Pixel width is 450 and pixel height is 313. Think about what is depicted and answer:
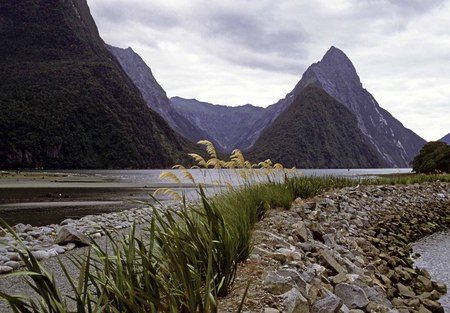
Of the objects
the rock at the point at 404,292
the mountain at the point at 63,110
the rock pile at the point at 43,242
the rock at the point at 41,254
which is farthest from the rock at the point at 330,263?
the mountain at the point at 63,110

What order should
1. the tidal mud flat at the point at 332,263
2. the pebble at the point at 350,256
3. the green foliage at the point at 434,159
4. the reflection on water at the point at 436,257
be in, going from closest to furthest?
the tidal mud flat at the point at 332,263 < the pebble at the point at 350,256 < the reflection on water at the point at 436,257 < the green foliage at the point at 434,159

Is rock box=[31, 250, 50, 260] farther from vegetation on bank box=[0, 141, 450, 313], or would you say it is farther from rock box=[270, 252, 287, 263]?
rock box=[270, 252, 287, 263]

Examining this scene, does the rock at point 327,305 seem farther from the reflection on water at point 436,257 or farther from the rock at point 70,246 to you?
the rock at point 70,246

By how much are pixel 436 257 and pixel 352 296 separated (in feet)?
30.4

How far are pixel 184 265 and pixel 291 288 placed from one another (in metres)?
1.68

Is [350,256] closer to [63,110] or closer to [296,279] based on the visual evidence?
[296,279]

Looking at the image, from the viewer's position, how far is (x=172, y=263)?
3.44 metres

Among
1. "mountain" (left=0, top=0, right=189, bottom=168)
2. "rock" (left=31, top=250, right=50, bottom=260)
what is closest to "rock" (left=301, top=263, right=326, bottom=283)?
"rock" (left=31, top=250, right=50, bottom=260)

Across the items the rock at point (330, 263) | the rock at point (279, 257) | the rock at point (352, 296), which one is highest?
the rock at point (279, 257)

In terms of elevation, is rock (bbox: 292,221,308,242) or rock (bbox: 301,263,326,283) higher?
rock (bbox: 292,221,308,242)

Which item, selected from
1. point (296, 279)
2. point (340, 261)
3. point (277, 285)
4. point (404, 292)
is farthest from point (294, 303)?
point (404, 292)

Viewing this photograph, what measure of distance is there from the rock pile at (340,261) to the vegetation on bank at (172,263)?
0.52 m

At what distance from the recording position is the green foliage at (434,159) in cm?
5369

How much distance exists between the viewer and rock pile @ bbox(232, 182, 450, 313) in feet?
14.8
